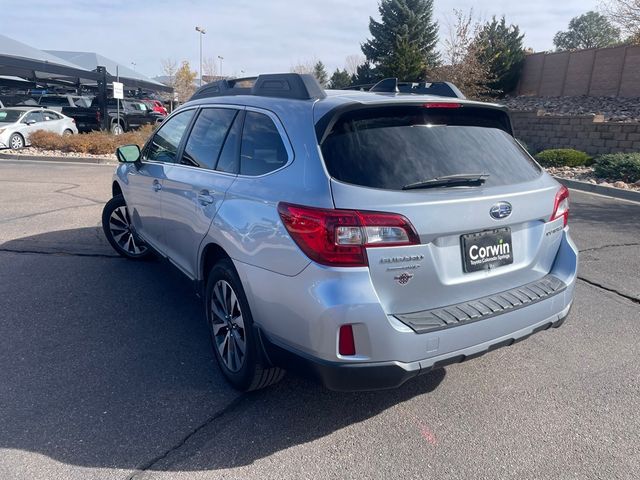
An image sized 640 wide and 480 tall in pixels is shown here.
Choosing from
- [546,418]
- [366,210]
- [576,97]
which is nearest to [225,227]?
[366,210]

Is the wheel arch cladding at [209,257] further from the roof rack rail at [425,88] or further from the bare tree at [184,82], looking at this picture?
the bare tree at [184,82]

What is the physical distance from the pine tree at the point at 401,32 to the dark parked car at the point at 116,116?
47.6ft

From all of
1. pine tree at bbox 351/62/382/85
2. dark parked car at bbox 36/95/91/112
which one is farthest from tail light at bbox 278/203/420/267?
pine tree at bbox 351/62/382/85

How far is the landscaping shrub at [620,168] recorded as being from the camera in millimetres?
11695

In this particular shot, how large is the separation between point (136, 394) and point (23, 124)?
57.9ft

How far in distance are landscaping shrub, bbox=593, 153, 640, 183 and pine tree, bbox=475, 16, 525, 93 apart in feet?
48.8

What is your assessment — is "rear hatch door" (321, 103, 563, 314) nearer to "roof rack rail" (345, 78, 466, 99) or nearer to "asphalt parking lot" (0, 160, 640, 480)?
"roof rack rail" (345, 78, 466, 99)

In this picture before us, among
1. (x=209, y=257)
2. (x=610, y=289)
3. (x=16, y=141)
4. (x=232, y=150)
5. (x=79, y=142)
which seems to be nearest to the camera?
(x=232, y=150)

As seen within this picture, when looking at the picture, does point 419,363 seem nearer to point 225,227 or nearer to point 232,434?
point 232,434

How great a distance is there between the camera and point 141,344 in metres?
3.79

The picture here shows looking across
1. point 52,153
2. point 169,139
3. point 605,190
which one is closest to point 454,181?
point 169,139

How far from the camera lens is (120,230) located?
5.79m

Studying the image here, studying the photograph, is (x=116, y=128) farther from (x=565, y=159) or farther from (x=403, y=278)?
(x=403, y=278)

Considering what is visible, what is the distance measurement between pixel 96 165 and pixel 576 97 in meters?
20.5
